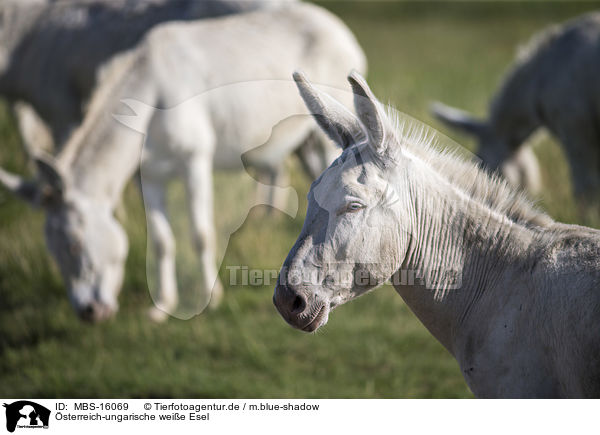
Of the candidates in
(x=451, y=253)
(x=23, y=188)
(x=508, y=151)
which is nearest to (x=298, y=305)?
(x=451, y=253)

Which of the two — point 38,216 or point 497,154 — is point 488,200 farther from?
point 38,216

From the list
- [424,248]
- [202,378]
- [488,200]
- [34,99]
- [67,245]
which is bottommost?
[202,378]

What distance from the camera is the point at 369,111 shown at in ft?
7.52

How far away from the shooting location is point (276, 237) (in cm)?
661

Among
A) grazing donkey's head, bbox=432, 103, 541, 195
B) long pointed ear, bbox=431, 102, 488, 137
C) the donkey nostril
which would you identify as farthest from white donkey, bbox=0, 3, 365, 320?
the donkey nostril

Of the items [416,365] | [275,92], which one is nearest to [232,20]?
[275,92]

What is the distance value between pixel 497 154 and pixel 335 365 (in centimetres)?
375

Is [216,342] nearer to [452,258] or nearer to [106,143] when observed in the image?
[106,143]

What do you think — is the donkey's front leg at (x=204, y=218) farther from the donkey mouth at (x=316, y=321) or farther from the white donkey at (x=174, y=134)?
the donkey mouth at (x=316, y=321)

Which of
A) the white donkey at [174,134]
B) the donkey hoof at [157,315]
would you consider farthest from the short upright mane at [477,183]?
the donkey hoof at [157,315]

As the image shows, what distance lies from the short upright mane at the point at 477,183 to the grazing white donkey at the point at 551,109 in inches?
176

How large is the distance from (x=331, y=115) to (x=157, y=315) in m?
3.73

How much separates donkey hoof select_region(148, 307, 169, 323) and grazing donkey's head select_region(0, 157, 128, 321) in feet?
1.79
